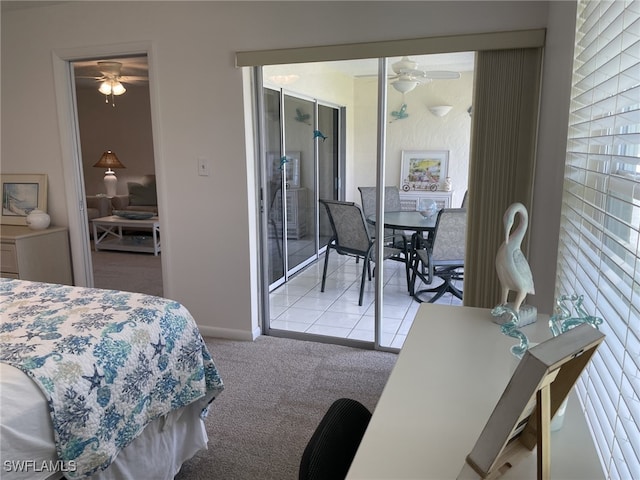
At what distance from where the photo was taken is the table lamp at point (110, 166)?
693cm

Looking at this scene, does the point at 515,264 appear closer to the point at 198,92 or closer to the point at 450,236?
the point at 450,236

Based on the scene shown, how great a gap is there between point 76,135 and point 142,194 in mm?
3750

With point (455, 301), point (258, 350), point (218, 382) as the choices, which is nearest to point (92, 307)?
point (218, 382)

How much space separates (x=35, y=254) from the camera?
11.4 feet

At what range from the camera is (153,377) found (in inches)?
67.1

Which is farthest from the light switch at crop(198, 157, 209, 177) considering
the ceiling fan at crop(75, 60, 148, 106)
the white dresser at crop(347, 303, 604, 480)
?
the ceiling fan at crop(75, 60, 148, 106)

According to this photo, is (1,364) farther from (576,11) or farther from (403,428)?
(576,11)

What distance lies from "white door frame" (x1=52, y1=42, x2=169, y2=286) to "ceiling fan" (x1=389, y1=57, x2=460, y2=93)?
1.65 meters

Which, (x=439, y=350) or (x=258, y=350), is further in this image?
(x=258, y=350)

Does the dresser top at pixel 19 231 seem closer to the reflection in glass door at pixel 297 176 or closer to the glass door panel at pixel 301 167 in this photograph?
the reflection in glass door at pixel 297 176

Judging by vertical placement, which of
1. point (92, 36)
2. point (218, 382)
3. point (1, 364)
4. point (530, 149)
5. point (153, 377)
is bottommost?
point (218, 382)

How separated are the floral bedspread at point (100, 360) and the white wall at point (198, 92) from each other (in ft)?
4.34

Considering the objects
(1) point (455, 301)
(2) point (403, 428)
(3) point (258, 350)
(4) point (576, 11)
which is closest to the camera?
(2) point (403, 428)

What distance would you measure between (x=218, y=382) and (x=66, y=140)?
98.4 inches
